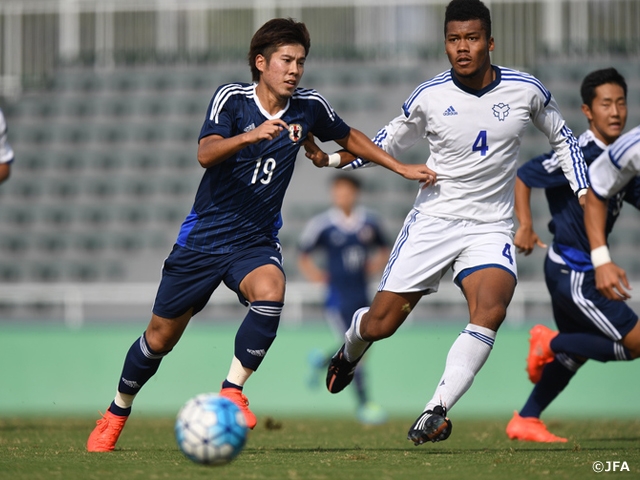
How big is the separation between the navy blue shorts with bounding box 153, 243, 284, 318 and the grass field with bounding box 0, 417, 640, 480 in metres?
0.96

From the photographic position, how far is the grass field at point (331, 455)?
526 cm

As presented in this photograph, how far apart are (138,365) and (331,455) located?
1.47 m

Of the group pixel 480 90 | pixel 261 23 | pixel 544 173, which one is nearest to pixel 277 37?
pixel 480 90

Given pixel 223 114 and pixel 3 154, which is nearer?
pixel 223 114

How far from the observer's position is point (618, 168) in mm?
5477

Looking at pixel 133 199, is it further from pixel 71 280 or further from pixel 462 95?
pixel 462 95

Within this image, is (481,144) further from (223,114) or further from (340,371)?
(340,371)

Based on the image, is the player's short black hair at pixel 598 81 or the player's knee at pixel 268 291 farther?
the player's short black hair at pixel 598 81

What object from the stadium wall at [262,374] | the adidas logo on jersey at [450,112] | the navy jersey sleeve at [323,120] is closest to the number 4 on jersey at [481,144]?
the adidas logo on jersey at [450,112]

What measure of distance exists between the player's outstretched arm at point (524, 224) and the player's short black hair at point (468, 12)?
1744 mm

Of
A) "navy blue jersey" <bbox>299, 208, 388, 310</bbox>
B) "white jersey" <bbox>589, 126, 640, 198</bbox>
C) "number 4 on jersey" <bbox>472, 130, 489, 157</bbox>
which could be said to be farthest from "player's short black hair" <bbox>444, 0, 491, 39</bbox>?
"navy blue jersey" <bbox>299, 208, 388, 310</bbox>

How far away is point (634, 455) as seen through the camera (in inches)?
248

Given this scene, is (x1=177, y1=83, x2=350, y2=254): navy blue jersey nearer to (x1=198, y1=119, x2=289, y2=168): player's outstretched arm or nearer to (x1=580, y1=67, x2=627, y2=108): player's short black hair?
(x1=198, y1=119, x2=289, y2=168): player's outstretched arm

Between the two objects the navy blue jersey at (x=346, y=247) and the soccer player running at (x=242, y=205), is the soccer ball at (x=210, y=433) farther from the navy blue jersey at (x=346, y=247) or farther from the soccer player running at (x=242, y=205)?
the navy blue jersey at (x=346, y=247)
